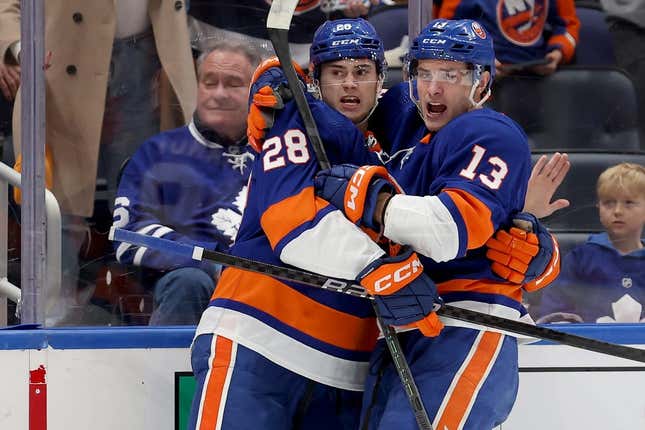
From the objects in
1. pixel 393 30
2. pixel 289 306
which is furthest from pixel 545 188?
pixel 289 306

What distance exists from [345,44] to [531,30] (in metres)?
1.11

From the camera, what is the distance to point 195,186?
2.73 meters

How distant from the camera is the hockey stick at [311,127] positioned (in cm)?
209

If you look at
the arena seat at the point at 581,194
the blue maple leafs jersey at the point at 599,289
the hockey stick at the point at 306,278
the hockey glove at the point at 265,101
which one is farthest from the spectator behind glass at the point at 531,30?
the hockey stick at the point at 306,278

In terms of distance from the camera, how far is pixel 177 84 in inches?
107

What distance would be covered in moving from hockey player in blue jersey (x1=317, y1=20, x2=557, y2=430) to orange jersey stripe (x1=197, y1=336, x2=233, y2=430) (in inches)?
11.5

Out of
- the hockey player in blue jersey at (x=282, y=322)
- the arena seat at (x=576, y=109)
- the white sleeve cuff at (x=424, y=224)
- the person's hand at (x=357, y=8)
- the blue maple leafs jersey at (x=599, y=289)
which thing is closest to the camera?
the white sleeve cuff at (x=424, y=224)

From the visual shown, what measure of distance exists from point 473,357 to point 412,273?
246 millimetres

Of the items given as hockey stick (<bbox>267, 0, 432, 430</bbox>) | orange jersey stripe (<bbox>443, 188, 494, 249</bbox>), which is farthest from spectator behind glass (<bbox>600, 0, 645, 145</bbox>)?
hockey stick (<bbox>267, 0, 432, 430</bbox>)

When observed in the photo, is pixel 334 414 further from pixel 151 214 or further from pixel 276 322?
pixel 151 214

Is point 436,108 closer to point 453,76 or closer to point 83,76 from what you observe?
point 453,76

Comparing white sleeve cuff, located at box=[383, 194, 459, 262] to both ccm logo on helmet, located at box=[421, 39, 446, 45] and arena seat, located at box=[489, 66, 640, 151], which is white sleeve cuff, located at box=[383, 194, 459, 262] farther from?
arena seat, located at box=[489, 66, 640, 151]

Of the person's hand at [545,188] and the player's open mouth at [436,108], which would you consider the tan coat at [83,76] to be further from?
the person's hand at [545,188]

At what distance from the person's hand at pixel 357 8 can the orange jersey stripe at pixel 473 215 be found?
71 centimetres
